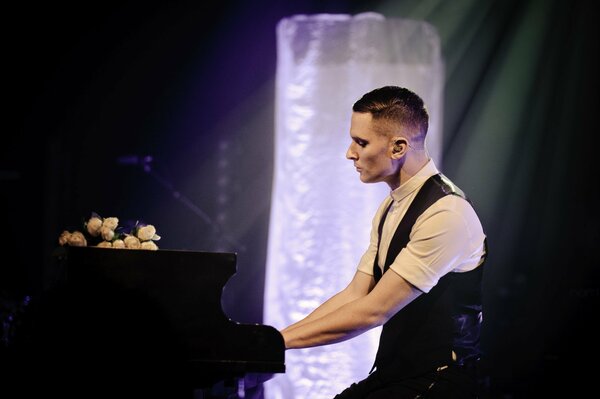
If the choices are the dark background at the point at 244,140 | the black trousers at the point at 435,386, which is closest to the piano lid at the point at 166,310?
the black trousers at the point at 435,386

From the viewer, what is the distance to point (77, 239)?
2.52 m

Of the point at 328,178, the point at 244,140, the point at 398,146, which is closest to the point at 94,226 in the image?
→ the point at 398,146

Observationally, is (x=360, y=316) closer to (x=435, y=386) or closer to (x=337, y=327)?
(x=337, y=327)

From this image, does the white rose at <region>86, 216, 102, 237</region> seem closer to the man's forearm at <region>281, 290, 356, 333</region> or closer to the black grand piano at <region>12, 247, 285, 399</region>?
the black grand piano at <region>12, 247, 285, 399</region>

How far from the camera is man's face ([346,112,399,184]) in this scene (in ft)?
8.23

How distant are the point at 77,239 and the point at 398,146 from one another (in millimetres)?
1353

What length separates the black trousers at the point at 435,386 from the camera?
2.36 meters

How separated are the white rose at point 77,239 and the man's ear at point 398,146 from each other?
131 cm

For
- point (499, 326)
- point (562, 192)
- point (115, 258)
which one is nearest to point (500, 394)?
point (499, 326)

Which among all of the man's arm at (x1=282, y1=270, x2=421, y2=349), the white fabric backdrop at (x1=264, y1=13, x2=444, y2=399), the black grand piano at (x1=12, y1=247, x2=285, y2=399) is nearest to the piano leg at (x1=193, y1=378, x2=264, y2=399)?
the black grand piano at (x1=12, y1=247, x2=285, y2=399)

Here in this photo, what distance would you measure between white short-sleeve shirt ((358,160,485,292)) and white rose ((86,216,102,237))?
4.02 ft

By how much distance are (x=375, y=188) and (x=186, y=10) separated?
96.9 inches

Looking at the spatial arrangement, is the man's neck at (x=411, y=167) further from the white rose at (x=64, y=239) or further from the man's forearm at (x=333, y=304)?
the white rose at (x=64, y=239)

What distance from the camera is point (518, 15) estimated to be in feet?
17.3
